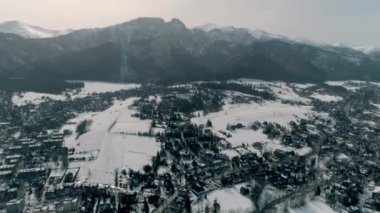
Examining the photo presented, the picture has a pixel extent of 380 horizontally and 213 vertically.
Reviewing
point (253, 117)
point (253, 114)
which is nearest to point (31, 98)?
point (253, 114)

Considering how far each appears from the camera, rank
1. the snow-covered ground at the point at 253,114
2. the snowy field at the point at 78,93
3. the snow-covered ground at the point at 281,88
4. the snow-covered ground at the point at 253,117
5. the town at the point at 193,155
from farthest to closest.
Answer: the snow-covered ground at the point at 281,88 → the snowy field at the point at 78,93 → the snow-covered ground at the point at 253,114 → the snow-covered ground at the point at 253,117 → the town at the point at 193,155

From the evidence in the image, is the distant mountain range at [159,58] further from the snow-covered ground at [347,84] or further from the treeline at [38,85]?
the treeline at [38,85]

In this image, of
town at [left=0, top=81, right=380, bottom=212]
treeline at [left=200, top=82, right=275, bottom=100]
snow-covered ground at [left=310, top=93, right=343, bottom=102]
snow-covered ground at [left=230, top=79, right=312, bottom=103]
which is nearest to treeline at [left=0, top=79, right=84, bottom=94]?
town at [left=0, top=81, right=380, bottom=212]

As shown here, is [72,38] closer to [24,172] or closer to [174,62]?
[174,62]

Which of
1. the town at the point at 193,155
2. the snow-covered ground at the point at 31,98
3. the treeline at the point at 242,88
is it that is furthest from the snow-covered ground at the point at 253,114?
the snow-covered ground at the point at 31,98

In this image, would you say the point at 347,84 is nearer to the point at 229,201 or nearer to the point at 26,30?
the point at 229,201

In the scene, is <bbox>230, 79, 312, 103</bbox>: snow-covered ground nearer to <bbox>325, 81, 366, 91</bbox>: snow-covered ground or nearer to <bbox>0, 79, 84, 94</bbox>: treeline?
<bbox>325, 81, 366, 91</bbox>: snow-covered ground
